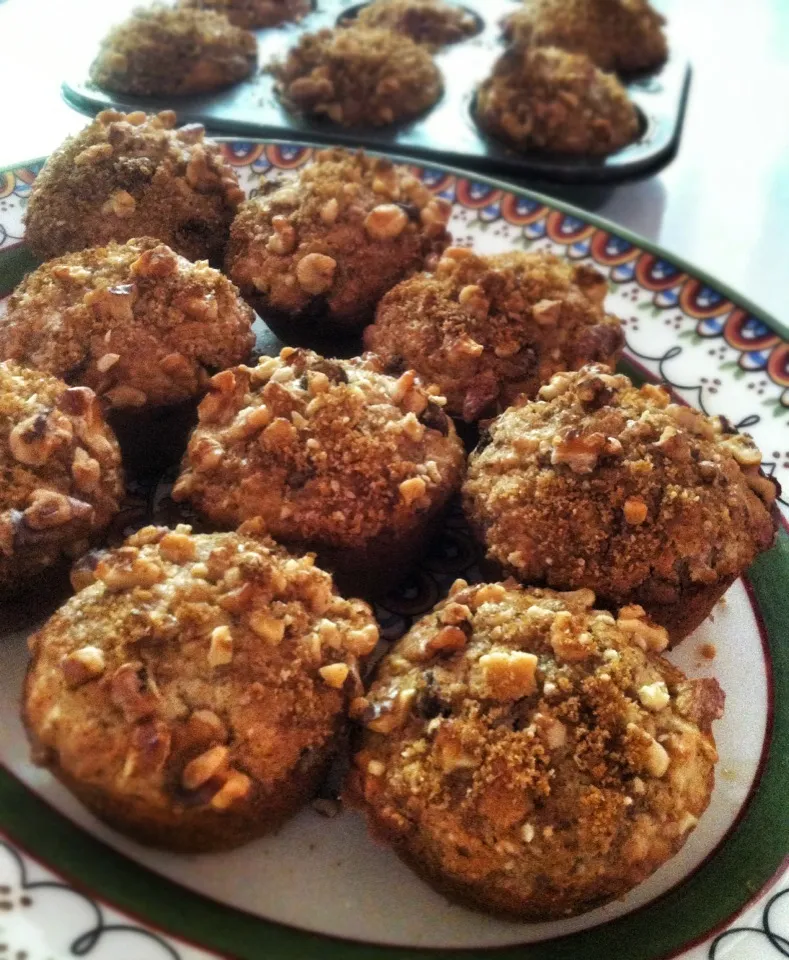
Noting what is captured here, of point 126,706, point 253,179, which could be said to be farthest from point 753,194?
point 126,706

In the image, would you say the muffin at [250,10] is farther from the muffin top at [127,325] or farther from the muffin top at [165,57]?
the muffin top at [127,325]

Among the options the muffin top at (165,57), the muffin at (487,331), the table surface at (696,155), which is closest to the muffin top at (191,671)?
the muffin at (487,331)

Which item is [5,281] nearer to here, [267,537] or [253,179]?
[253,179]

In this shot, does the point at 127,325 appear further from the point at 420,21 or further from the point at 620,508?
the point at 420,21

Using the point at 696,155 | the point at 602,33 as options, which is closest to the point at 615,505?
the point at 696,155

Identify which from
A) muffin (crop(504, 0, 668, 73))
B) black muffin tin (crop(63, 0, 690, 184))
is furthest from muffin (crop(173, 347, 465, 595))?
muffin (crop(504, 0, 668, 73))
